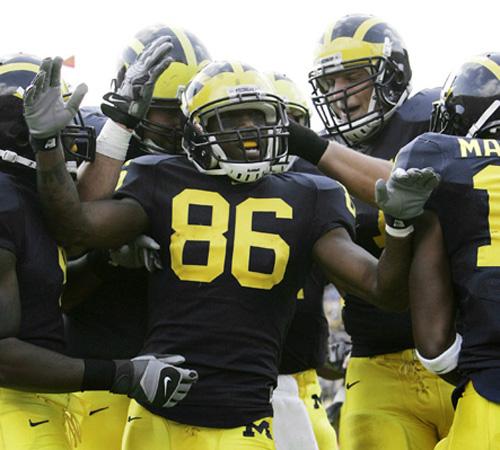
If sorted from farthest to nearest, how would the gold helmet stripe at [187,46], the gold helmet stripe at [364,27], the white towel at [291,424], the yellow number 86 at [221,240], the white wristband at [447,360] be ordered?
the gold helmet stripe at [364,27] < the gold helmet stripe at [187,46] < the white towel at [291,424] < the yellow number 86 at [221,240] < the white wristband at [447,360]

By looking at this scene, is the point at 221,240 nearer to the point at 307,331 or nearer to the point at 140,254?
the point at 140,254

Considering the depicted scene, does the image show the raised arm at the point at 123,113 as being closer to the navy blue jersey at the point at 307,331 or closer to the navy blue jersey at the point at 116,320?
the navy blue jersey at the point at 116,320

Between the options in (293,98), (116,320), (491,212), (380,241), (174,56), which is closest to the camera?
(491,212)

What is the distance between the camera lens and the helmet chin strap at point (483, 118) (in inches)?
138

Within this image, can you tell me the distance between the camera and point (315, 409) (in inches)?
193

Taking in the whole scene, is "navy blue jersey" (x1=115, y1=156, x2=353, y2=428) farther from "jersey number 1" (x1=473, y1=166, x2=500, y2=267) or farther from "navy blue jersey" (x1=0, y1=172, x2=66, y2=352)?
"jersey number 1" (x1=473, y1=166, x2=500, y2=267)

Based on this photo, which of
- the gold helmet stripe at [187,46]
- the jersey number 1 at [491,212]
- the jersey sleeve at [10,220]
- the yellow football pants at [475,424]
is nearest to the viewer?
the yellow football pants at [475,424]

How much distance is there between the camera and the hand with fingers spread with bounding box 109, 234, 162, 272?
12.5 feet

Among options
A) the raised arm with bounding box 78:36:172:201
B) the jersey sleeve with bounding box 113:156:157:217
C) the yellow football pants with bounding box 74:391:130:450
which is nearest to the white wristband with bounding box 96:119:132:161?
the raised arm with bounding box 78:36:172:201

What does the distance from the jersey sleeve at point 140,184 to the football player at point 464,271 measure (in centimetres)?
94

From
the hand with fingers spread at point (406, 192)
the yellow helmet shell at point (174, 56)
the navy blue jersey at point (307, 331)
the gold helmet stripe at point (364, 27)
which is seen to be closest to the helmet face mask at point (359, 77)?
the gold helmet stripe at point (364, 27)

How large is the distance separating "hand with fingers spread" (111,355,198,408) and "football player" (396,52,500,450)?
0.78 metres

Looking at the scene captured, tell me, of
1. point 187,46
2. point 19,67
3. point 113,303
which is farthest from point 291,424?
point 19,67

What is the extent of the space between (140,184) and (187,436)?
91cm
